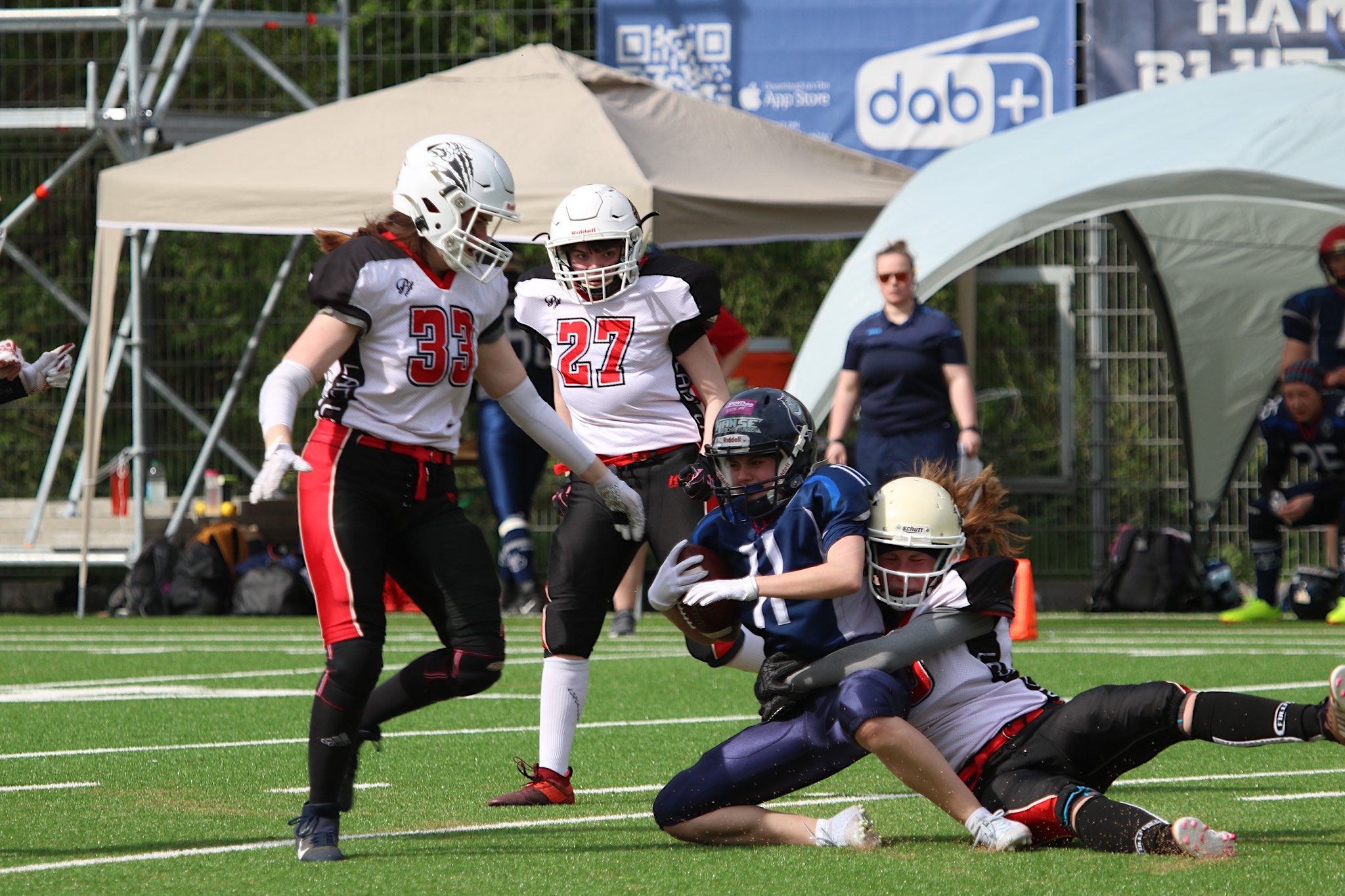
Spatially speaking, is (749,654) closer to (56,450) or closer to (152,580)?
(152,580)

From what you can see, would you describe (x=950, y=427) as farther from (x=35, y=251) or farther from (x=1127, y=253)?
(x=35, y=251)

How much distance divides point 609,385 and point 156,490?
9.76 meters

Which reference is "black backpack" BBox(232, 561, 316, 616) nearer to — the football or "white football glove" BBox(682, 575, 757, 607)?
the football

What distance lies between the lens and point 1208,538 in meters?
14.2

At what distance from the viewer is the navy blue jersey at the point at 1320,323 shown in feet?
37.2

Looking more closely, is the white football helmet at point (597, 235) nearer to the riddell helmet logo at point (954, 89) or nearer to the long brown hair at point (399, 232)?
the long brown hair at point (399, 232)

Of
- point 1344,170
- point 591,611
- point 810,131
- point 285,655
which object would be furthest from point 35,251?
point 591,611

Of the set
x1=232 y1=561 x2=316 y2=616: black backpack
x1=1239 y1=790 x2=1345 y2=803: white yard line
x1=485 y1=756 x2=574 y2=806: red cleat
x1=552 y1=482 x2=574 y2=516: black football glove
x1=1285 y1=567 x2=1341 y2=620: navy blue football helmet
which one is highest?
x1=552 y1=482 x2=574 y2=516: black football glove

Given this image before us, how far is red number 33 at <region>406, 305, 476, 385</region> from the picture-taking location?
4496 millimetres

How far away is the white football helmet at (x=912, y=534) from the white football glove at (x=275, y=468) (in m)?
1.34

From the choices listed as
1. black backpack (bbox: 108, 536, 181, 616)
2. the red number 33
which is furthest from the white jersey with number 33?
black backpack (bbox: 108, 536, 181, 616)

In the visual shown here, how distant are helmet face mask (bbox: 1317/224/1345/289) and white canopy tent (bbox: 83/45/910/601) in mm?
2716

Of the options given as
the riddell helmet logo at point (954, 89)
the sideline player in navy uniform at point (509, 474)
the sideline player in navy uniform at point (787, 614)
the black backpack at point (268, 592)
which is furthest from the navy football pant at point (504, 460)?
the sideline player in navy uniform at point (787, 614)

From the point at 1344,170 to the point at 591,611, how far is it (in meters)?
6.35
